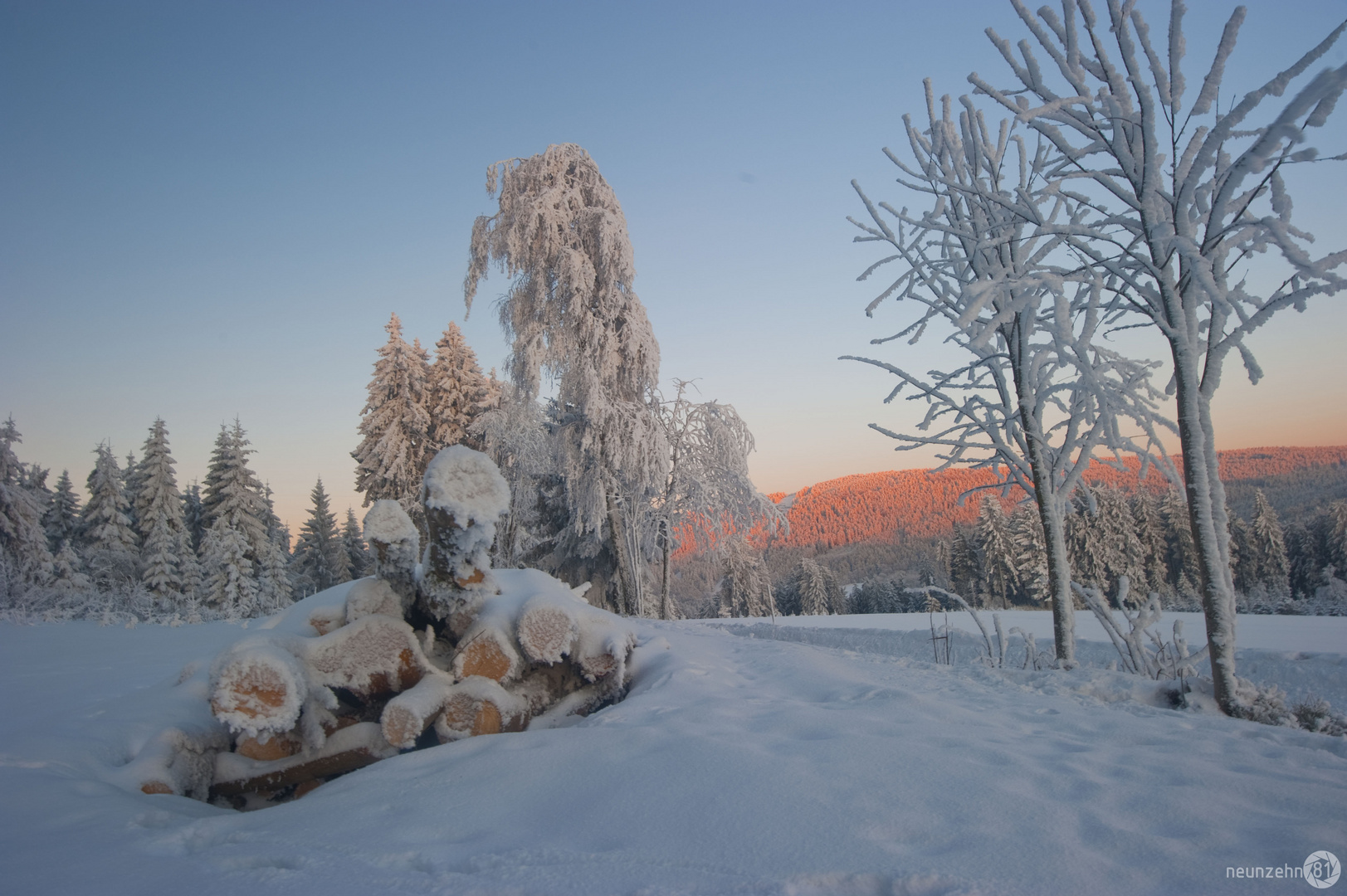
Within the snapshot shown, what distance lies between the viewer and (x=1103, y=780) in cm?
194

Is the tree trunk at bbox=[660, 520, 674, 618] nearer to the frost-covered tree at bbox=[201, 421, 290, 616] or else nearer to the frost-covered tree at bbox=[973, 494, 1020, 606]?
the frost-covered tree at bbox=[201, 421, 290, 616]

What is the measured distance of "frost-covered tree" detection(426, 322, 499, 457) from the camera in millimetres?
20141

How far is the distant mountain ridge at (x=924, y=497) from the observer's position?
122ft

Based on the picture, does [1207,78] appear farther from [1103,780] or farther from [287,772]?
[287,772]

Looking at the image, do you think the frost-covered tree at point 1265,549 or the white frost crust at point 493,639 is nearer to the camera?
the white frost crust at point 493,639

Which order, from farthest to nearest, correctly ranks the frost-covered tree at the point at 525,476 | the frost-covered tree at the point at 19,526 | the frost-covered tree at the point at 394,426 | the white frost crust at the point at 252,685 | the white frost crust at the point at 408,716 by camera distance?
the frost-covered tree at the point at 394,426 → the frost-covered tree at the point at 19,526 → the frost-covered tree at the point at 525,476 → the white frost crust at the point at 408,716 → the white frost crust at the point at 252,685

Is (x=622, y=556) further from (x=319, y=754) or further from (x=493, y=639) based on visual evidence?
(x=319, y=754)

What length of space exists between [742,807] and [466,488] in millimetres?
1950

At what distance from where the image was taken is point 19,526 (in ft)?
55.7

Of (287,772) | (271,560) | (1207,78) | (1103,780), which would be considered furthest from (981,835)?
(271,560)

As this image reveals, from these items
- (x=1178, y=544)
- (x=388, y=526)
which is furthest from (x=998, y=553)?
(x=388, y=526)

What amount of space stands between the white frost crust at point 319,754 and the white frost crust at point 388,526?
0.91 m

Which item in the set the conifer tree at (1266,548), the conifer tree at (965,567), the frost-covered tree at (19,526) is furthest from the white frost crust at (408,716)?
the conifer tree at (1266,548)

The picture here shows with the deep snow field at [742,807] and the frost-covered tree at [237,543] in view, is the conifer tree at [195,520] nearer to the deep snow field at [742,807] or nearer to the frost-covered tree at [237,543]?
the frost-covered tree at [237,543]
